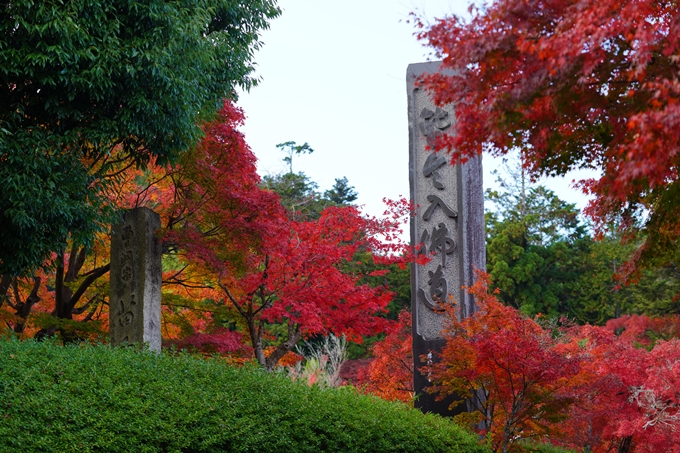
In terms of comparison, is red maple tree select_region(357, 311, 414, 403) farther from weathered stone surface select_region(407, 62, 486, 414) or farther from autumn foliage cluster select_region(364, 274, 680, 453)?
weathered stone surface select_region(407, 62, 486, 414)

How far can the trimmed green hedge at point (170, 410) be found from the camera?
14.7 ft

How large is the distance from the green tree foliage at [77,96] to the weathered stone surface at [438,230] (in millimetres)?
3223

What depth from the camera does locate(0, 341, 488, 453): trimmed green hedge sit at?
4473mm

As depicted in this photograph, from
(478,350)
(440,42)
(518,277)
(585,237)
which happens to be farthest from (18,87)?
(585,237)

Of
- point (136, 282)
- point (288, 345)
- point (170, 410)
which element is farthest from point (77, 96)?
point (288, 345)

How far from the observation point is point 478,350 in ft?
23.9

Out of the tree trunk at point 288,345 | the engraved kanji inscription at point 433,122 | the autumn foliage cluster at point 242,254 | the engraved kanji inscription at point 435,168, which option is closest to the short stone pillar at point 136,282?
the autumn foliage cluster at point 242,254

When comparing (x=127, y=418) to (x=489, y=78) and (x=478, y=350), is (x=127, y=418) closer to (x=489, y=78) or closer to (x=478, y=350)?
(x=489, y=78)

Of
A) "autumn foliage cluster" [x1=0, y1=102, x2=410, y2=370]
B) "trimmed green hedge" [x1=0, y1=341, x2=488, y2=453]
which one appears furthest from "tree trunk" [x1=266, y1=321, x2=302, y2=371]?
"trimmed green hedge" [x1=0, y1=341, x2=488, y2=453]

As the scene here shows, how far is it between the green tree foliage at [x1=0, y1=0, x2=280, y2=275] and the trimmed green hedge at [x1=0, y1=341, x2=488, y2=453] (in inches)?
58.1

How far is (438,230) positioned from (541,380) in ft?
8.95

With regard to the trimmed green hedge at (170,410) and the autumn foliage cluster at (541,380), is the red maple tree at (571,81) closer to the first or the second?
Result: the trimmed green hedge at (170,410)

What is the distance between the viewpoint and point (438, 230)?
9.31 meters

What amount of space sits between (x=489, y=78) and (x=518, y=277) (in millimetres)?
18827
